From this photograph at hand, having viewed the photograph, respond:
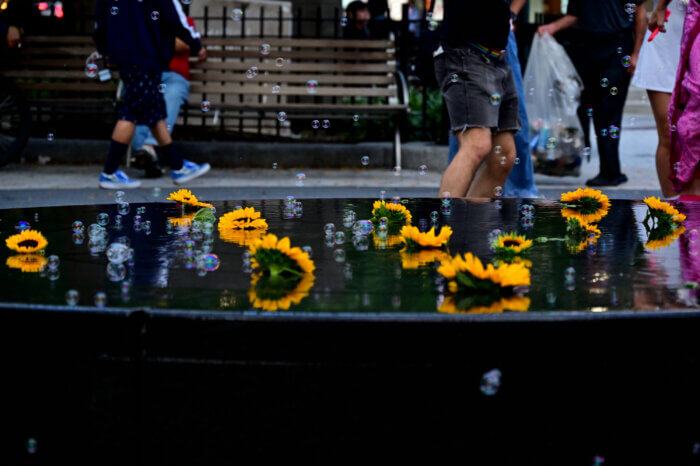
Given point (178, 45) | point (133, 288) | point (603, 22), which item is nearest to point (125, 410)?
point (133, 288)

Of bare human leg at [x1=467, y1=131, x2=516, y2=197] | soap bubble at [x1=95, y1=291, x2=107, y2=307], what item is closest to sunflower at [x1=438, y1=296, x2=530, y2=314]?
soap bubble at [x1=95, y1=291, x2=107, y2=307]

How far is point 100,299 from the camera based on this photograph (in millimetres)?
1257

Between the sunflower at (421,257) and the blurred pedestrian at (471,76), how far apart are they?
2309 millimetres

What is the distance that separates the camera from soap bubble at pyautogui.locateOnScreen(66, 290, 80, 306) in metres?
1.24

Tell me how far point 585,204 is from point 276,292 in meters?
1.37

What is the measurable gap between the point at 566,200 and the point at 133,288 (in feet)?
5.03

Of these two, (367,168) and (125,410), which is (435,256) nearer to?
(125,410)

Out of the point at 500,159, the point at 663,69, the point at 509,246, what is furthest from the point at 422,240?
the point at 663,69

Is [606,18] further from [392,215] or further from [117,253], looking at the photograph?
[117,253]

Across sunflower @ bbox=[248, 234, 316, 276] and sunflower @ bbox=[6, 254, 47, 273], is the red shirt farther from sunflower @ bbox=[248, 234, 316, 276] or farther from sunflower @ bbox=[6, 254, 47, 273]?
sunflower @ bbox=[248, 234, 316, 276]

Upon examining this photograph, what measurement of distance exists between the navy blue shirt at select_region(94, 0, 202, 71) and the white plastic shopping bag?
2.57m

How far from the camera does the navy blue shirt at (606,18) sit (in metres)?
6.95

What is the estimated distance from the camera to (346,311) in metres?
1.21

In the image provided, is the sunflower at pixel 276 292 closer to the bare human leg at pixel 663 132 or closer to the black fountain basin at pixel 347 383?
the black fountain basin at pixel 347 383
